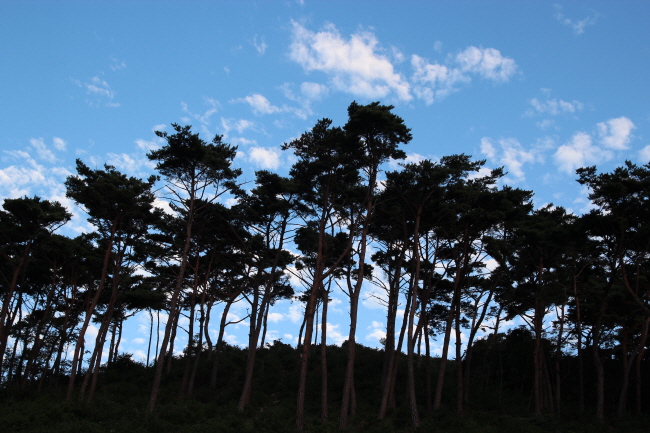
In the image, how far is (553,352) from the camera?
1329 inches

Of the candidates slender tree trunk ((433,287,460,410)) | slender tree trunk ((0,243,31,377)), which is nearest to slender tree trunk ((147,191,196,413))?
slender tree trunk ((0,243,31,377))

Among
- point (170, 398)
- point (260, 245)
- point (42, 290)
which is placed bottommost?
point (170, 398)

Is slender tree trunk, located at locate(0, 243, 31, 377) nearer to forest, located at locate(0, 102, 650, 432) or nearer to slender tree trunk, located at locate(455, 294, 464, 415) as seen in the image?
forest, located at locate(0, 102, 650, 432)

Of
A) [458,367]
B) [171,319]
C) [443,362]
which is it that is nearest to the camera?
[171,319]

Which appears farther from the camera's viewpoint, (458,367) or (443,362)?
(458,367)

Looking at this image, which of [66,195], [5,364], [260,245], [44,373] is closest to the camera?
[66,195]

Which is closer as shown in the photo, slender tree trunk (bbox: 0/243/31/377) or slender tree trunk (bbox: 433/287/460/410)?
slender tree trunk (bbox: 433/287/460/410)

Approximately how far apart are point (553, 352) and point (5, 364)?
132ft

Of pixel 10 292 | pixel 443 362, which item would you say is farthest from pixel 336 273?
pixel 10 292

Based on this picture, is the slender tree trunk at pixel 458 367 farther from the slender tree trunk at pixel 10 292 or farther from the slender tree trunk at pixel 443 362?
the slender tree trunk at pixel 10 292

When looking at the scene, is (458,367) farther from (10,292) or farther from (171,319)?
(10,292)

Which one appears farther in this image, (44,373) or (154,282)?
(44,373)

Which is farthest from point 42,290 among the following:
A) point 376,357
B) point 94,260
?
point 376,357

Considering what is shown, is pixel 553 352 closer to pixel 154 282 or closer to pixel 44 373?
pixel 154 282
